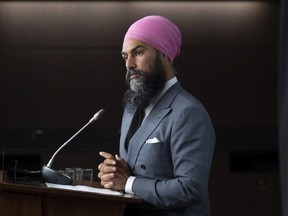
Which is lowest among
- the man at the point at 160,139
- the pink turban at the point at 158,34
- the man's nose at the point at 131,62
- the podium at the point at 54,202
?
the podium at the point at 54,202

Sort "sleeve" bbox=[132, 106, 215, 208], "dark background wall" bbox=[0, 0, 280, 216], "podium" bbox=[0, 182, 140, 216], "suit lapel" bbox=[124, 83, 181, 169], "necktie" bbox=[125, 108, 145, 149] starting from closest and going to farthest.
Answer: "podium" bbox=[0, 182, 140, 216] < "sleeve" bbox=[132, 106, 215, 208] < "suit lapel" bbox=[124, 83, 181, 169] < "necktie" bbox=[125, 108, 145, 149] < "dark background wall" bbox=[0, 0, 280, 216]

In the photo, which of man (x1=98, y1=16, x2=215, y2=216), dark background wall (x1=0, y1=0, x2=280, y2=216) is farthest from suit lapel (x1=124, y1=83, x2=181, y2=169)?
dark background wall (x1=0, y1=0, x2=280, y2=216)

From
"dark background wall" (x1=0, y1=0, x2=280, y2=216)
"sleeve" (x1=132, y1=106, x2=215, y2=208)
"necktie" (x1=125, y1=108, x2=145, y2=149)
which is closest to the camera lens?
"sleeve" (x1=132, y1=106, x2=215, y2=208)

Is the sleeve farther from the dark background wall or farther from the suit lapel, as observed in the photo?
the dark background wall

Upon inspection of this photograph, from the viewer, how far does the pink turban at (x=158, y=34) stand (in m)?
2.69

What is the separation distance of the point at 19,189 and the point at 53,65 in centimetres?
436

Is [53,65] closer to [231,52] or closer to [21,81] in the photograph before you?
[21,81]

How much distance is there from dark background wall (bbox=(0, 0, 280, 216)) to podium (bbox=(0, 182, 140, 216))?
13.4 ft

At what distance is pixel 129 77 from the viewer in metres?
2.71

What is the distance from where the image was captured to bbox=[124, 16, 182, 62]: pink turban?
2686 millimetres

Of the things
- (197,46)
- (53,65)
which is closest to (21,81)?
(53,65)

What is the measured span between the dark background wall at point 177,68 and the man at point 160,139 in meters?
3.80

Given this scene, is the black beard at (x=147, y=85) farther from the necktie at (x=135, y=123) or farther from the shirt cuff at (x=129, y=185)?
the shirt cuff at (x=129, y=185)

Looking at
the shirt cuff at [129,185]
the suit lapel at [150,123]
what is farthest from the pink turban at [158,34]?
the shirt cuff at [129,185]
